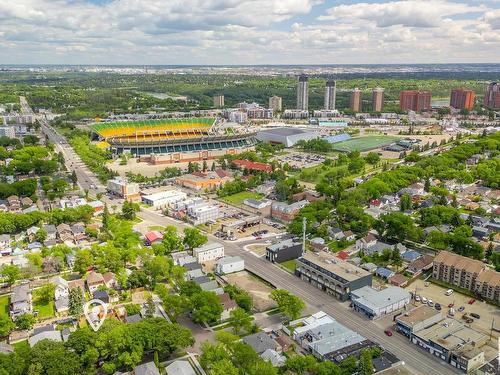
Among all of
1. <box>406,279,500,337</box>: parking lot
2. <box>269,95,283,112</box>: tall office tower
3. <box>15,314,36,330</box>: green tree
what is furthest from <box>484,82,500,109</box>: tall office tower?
<box>15,314,36,330</box>: green tree

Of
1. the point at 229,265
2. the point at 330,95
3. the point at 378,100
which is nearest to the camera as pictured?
the point at 229,265

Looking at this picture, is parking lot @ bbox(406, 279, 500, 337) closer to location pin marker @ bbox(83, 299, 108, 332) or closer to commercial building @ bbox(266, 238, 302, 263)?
commercial building @ bbox(266, 238, 302, 263)

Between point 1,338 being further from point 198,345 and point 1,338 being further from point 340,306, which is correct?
point 340,306

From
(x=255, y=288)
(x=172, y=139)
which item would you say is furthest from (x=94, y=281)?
(x=172, y=139)

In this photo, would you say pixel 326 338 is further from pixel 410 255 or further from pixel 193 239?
pixel 193 239

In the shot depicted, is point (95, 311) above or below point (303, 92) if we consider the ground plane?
below

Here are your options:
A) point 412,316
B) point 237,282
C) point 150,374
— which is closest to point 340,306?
point 412,316
